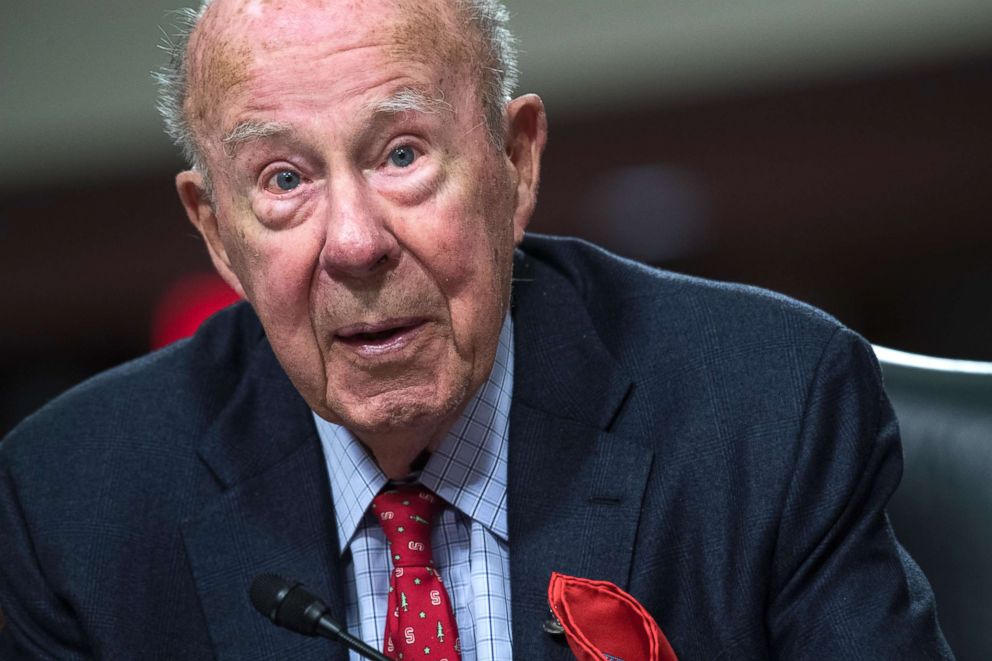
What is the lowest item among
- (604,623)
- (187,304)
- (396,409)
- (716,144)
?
(187,304)

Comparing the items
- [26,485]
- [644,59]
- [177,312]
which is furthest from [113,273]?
[26,485]

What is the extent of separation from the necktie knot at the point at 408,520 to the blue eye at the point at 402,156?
0.48 metres

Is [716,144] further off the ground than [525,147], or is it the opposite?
[525,147]

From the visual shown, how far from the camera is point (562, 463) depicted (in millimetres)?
1823

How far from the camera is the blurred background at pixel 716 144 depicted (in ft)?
Result: 15.3

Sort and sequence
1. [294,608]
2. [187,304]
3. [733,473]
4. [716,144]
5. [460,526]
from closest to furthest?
[294,608]
[733,473]
[460,526]
[716,144]
[187,304]

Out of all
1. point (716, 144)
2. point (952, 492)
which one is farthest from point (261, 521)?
point (716, 144)

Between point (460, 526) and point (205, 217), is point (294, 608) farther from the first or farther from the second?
point (205, 217)

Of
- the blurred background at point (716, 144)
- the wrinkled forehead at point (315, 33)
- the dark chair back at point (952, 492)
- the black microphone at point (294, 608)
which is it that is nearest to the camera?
the black microphone at point (294, 608)

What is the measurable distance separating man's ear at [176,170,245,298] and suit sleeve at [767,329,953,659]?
2.63ft

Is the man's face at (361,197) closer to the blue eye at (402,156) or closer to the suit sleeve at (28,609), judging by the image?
the blue eye at (402,156)

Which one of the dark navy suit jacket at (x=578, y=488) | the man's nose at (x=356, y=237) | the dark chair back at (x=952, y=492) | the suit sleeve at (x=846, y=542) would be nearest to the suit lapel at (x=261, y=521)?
the dark navy suit jacket at (x=578, y=488)

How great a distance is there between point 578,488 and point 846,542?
36 cm

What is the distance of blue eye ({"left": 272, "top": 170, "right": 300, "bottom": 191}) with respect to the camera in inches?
64.1
